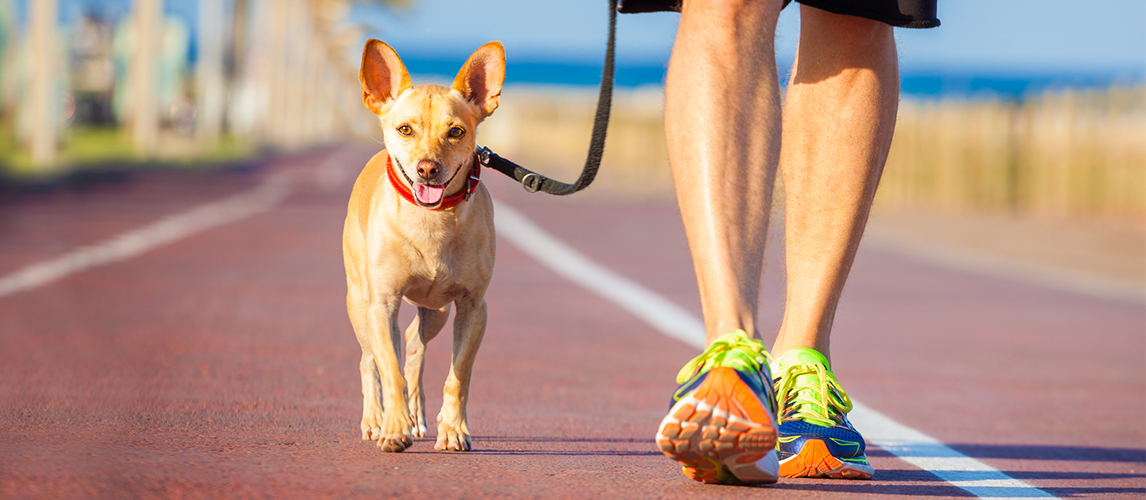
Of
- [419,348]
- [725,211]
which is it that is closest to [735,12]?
[725,211]

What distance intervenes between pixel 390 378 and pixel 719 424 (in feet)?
3.13

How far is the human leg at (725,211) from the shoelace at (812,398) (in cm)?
38

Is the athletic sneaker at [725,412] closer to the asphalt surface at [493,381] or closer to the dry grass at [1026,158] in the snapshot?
the asphalt surface at [493,381]

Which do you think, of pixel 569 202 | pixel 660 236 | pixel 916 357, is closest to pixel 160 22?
pixel 569 202

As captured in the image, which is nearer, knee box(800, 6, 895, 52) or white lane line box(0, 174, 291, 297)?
knee box(800, 6, 895, 52)

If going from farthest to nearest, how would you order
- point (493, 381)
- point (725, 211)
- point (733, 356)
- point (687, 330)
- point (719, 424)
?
point (687, 330) < point (493, 381) < point (725, 211) < point (733, 356) < point (719, 424)

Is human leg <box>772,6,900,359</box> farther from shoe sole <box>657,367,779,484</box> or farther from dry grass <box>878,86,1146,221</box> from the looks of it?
dry grass <box>878,86,1146,221</box>

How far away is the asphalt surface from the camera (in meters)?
2.97

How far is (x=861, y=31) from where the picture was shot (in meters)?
3.46

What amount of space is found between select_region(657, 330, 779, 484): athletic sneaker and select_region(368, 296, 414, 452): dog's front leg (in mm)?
777

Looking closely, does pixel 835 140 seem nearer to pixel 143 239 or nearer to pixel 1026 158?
pixel 143 239

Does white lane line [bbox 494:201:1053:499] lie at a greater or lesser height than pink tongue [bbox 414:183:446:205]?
lesser

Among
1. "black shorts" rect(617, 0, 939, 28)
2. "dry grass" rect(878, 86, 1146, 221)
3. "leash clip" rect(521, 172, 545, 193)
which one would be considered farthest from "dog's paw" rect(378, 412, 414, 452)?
"dry grass" rect(878, 86, 1146, 221)

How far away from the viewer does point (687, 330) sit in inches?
287
